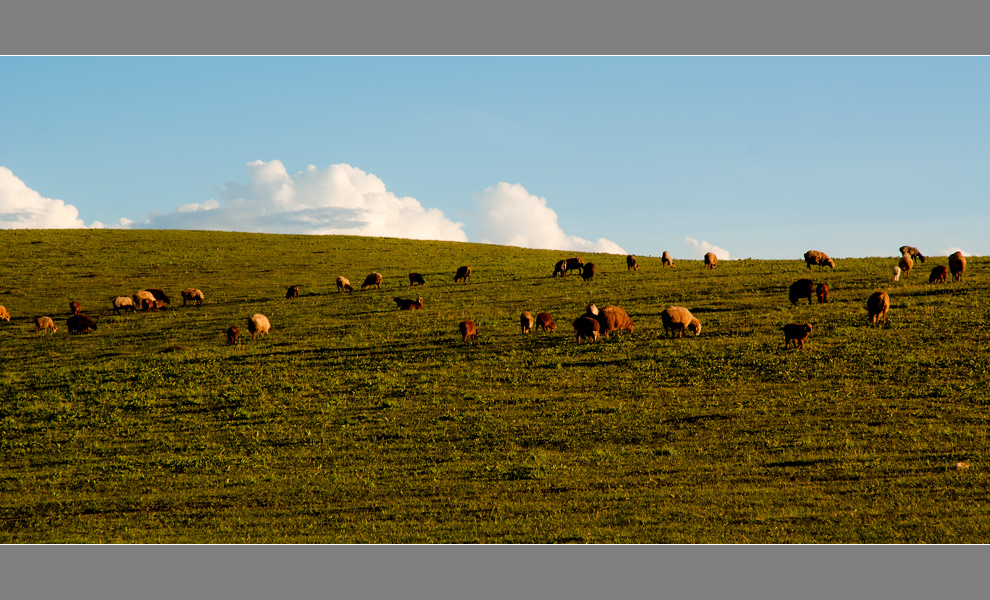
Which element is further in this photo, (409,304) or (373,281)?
(373,281)

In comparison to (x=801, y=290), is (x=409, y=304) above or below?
below

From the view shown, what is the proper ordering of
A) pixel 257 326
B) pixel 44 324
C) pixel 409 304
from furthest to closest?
pixel 409 304 < pixel 44 324 < pixel 257 326

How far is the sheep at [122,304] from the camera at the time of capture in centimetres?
4400

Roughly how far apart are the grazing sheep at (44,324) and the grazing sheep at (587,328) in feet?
91.4

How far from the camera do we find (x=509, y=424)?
22.4 m

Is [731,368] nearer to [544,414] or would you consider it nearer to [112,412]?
[544,414]

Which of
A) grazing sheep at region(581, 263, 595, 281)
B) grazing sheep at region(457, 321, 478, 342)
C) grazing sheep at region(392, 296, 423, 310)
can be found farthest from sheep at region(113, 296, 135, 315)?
grazing sheep at region(581, 263, 595, 281)

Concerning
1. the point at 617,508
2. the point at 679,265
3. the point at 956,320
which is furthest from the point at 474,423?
the point at 679,265

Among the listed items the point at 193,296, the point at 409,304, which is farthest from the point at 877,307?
the point at 193,296

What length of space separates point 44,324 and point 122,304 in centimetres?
555

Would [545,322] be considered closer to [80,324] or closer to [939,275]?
[939,275]

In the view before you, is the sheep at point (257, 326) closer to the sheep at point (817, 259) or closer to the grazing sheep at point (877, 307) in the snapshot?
the grazing sheep at point (877, 307)

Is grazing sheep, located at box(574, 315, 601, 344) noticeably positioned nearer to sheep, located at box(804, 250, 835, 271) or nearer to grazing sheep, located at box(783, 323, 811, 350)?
grazing sheep, located at box(783, 323, 811, 350)

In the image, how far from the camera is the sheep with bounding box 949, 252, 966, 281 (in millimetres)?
39844
